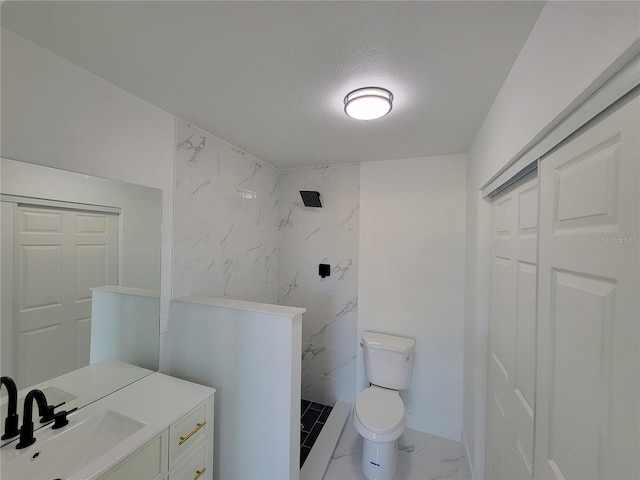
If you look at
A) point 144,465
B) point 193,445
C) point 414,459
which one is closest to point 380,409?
point 414,459

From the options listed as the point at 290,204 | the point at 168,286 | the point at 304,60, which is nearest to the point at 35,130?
the point at 168,286

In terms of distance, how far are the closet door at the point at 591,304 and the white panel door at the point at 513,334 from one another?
0.16 meters

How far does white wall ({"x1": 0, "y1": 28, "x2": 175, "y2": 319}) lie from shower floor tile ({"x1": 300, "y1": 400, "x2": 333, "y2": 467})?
1525 millimetres

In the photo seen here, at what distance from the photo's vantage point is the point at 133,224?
4.50 ft

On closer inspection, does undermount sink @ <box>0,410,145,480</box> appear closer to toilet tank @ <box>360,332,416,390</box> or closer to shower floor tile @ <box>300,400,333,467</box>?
shower floor tile @ <box>300,400,333,467</box>

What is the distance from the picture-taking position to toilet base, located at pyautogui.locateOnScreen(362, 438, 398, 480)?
5.55 feet

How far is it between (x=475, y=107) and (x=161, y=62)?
1.59 metres

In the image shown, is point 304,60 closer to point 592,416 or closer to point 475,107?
point 475,107

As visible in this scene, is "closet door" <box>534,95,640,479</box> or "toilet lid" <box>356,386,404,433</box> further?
"toilet lid" <box>356,386,404,433</box>

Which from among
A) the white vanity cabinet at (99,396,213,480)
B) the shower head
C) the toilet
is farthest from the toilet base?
the shower head

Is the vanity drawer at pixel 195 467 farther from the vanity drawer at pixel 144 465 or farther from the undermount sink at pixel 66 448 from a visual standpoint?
the undermount sink at pixel 66 448

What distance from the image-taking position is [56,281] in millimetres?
1088

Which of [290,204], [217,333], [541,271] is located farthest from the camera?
[290,204]

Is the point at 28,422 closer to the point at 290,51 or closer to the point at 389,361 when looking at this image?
the point at 290,51
